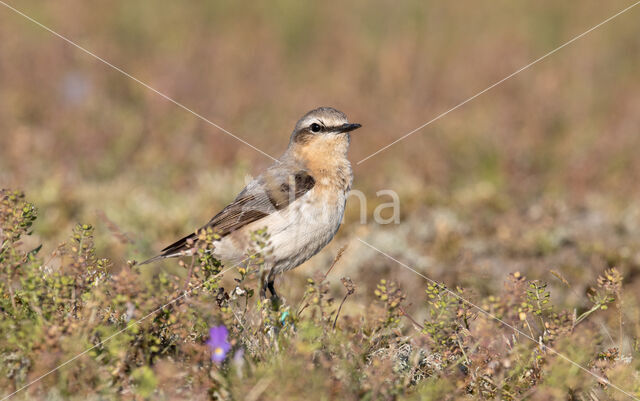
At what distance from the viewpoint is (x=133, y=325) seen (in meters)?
4.17

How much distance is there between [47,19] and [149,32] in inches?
96.9

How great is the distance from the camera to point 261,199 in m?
6.76

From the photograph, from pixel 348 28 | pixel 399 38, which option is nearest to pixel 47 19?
pixel 348 28

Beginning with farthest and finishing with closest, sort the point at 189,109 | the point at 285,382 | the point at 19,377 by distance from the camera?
the point at 189,109 < the point at 19,377 < the point at 285,382

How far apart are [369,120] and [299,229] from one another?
24.5 feet

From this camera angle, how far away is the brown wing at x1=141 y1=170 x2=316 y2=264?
6539mm

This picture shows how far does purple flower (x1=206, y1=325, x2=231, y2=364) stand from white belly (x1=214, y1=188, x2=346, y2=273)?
2.09 m

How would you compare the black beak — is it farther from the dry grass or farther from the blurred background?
the blurred background

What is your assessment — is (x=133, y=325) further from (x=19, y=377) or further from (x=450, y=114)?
(x=450, y=114)

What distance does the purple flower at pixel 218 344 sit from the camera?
4043 mm
